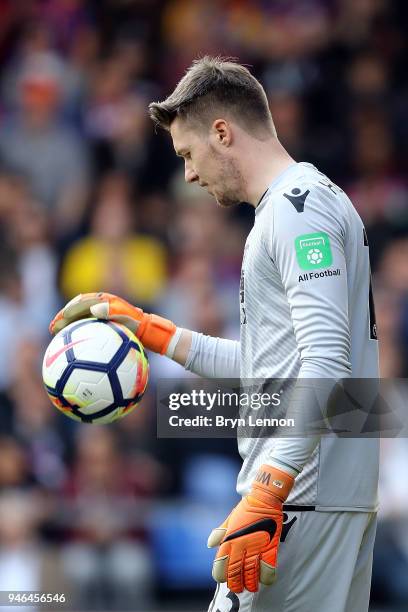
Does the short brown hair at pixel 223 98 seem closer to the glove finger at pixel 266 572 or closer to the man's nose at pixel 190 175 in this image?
the man's nose at pixel 190 175

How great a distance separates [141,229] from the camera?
340 inches

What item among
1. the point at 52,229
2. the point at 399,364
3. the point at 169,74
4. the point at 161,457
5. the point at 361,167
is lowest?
the point at 161,457

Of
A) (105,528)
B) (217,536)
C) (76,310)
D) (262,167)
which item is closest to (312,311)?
(262,167)

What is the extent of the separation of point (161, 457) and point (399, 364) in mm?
1593

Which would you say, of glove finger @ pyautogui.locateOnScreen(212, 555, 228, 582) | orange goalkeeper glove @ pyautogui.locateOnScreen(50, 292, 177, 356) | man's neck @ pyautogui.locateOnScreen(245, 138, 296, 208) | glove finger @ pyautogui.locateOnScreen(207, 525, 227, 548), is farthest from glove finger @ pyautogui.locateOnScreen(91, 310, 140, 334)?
glove finger @ pyautogui.locateOnScreen(212, 555, 228, 582)

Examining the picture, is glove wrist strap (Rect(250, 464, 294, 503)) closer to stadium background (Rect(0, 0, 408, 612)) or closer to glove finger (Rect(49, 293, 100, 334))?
glove finger (Rect(49, 293, 100, 334))

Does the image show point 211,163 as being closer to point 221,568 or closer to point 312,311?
point 312,311

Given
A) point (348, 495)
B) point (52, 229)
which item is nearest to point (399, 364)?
point (52, 229)

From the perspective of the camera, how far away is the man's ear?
3.68m

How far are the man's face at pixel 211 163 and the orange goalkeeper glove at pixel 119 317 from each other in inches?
23.9

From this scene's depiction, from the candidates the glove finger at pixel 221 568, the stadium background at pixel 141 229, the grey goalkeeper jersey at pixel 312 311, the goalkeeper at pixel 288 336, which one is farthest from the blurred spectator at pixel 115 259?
the glove finger at pixel 221 568

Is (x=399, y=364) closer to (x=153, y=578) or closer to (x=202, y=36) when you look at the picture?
(x=153, y=578)

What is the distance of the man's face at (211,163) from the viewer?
3693mm

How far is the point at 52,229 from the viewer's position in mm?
8797
